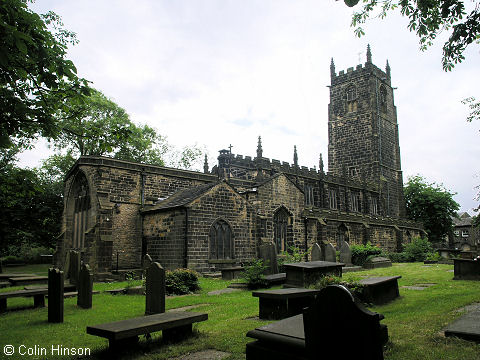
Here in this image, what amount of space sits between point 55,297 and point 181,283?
4.93 meters

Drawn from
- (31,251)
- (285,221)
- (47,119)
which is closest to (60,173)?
(31,251)

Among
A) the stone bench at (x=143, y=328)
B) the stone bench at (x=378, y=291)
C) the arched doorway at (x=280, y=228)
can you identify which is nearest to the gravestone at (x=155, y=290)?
the stone bench at (x=143, y=328)

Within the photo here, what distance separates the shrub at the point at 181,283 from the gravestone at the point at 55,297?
177 inches

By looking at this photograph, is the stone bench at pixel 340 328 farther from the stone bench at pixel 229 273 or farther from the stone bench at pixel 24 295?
the stone bench at pixel 229 273

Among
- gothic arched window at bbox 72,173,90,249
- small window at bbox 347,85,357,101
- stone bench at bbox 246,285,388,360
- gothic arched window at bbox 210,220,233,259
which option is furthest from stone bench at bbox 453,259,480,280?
small window at bbox 347,85,357,101

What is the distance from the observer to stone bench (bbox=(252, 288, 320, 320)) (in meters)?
7.62

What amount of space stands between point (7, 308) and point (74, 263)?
2.00 metres

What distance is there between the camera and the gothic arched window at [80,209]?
2061 cm

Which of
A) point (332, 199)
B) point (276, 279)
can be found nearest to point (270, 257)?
point (276, 279)

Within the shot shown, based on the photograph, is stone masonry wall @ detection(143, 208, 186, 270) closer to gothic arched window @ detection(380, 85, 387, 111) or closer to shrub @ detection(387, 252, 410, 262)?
shrub @ detection(387, 252, 410, 262)

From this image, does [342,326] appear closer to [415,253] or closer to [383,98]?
[415,253]

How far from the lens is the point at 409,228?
38.8 meters

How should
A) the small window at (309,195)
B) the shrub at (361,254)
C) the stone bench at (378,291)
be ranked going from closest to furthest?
the stone bench at (378,291) < the shrub at (361,254) < the small window at (309,195)

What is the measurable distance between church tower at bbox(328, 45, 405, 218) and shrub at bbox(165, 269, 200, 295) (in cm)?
3333
